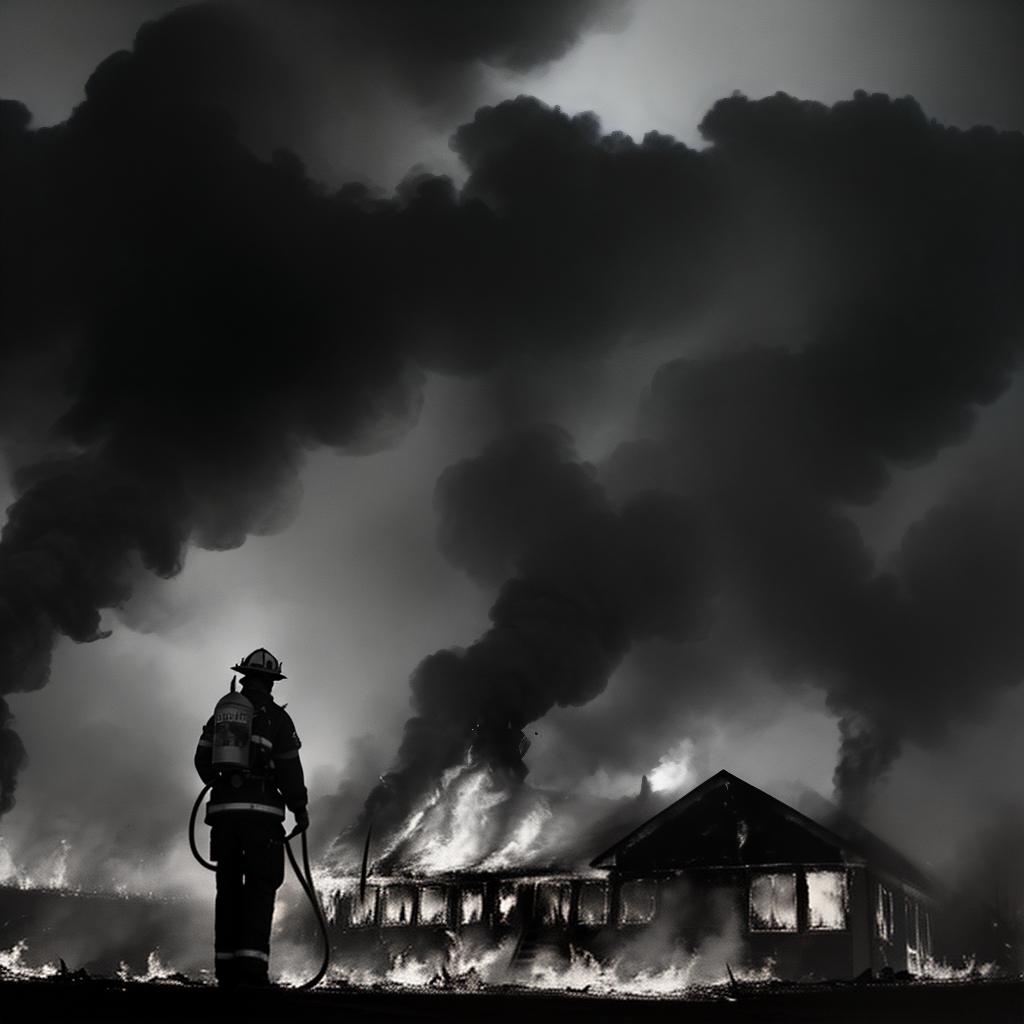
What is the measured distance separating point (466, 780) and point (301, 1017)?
3223cm

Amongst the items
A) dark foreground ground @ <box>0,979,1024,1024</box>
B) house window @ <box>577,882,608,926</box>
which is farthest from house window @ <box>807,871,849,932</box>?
dark foreground ground @ <box>0,979,1024,1024</box>

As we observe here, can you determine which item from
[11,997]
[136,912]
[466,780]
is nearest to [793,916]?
[466,780]

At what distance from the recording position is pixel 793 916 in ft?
75.6

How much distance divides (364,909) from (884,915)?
519 inches

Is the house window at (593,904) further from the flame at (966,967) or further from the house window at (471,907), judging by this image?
the flame at (966,967)

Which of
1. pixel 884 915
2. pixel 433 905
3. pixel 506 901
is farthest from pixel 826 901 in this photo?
pixel 433 905

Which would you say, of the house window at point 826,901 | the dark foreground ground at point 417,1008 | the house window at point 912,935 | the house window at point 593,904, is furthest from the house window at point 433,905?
the dark foreground ground at point 417,1008

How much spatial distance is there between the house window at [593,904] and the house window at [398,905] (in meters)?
5.58

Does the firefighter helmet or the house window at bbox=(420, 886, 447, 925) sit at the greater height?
the firefighter helmet

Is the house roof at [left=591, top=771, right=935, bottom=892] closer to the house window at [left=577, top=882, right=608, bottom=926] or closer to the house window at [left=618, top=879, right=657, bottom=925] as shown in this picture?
the house window at [left=618, top=879, right=657, bottom=925]

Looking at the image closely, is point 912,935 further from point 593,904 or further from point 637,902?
point 593,904

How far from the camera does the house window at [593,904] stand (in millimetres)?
25562

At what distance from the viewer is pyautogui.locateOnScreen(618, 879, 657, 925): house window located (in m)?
24.8

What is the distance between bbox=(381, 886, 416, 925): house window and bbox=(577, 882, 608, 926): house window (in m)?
5.58
